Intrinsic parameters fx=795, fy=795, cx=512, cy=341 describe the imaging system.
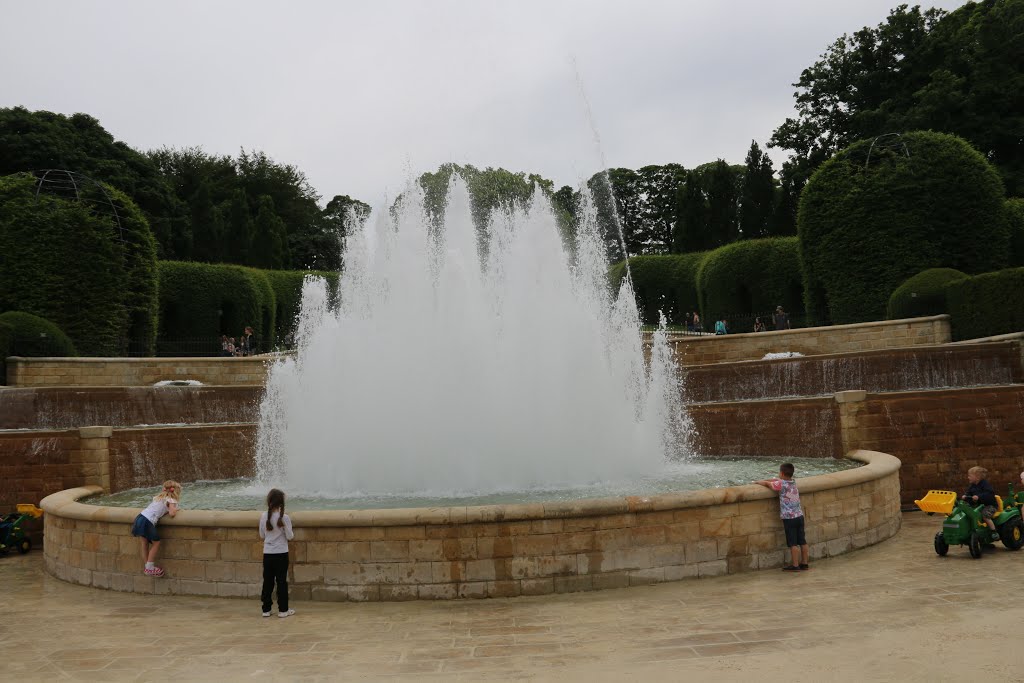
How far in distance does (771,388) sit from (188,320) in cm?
2110

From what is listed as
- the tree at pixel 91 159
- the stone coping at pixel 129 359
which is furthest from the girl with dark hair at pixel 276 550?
the tree at pixel 91 159

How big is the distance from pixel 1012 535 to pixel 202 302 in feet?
86.7

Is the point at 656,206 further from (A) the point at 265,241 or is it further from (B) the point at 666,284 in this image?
(A) the point at 265,241

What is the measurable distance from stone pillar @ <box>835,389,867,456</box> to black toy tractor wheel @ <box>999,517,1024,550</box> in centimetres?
361

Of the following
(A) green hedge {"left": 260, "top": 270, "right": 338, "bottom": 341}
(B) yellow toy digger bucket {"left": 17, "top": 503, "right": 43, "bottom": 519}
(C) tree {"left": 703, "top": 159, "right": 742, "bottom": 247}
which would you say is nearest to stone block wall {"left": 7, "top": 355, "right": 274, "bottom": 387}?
(B) yellow toy digger bucket {"left": 17, "top": 503, "right": 43, "bottom": 519}

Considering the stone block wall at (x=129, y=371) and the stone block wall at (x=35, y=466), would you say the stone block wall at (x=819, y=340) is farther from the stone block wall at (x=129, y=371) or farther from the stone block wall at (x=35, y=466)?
the stone block wall at (x=35, y=466)

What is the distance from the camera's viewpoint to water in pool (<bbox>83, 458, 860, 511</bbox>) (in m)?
9.29

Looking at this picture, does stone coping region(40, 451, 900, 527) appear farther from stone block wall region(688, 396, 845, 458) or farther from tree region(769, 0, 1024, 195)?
tree region(769, 0, 1024, 195)

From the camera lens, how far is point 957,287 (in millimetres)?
17703

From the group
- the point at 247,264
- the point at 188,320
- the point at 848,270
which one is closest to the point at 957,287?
the point at 848,270

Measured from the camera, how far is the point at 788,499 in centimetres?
775

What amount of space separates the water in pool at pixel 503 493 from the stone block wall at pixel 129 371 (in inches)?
307

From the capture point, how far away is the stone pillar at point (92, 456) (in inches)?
464

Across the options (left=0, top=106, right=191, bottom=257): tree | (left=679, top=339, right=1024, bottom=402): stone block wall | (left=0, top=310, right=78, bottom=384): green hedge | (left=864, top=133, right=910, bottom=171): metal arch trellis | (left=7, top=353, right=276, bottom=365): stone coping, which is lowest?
(left=679, top=339, right=1024, bottom=402): stone block wall
